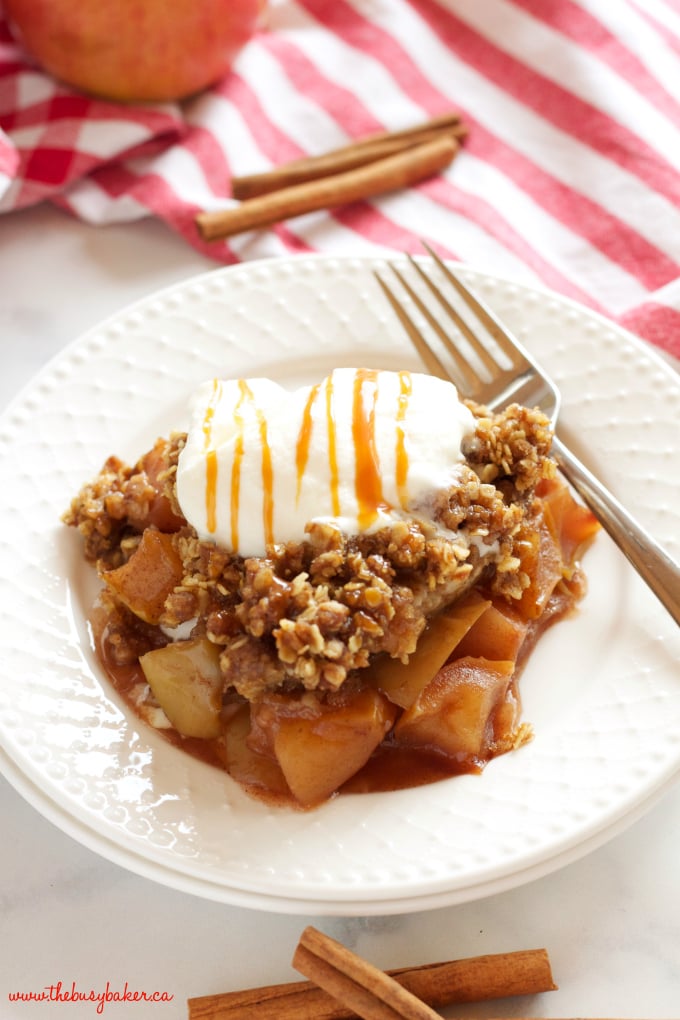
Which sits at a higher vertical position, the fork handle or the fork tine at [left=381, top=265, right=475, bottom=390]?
the fork tine at [left=381, top=265, right=475, bottom=390]

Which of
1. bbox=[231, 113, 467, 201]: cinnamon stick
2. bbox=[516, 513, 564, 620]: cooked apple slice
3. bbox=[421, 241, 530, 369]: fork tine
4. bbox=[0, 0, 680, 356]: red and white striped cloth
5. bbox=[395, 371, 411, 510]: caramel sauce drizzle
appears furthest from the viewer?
bbox=[231, 113, 467, 201]: cinnamon stick

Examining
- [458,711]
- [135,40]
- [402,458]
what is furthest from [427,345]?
[135,40]

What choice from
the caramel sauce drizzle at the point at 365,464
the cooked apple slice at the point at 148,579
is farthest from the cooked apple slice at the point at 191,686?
the caramel sauce drizzle at the point at 365,464

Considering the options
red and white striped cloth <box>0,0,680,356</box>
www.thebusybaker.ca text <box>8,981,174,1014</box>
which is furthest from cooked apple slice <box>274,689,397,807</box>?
red and white striped cloth <box>0,0,680,356</box>

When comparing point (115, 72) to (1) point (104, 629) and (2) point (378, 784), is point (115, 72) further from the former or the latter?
(2) point (378, 784)

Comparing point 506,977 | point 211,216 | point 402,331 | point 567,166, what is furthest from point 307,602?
point 567,166

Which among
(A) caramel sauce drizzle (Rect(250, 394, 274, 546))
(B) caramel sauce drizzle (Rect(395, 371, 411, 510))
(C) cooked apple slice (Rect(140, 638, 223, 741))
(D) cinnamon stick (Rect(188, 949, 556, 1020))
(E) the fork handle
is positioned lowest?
(D) cinnamon stick (Rect(188, 949, 556, 1020))

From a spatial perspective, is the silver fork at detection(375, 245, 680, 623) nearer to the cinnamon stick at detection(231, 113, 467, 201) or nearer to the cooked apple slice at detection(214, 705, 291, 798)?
the cinnamon stick at detection(231, 113, 467, 201)

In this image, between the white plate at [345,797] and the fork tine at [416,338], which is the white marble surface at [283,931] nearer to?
the white plate at [345,797]
